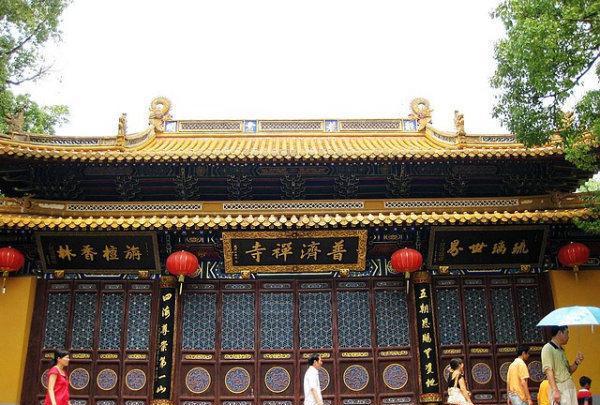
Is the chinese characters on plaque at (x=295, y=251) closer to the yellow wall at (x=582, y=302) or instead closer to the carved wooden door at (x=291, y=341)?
the carved wooden door at (x=291, y=341)

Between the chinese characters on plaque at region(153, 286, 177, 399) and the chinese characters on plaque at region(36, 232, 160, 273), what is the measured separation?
0.57 m

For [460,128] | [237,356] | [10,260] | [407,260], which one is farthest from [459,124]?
[10,260]

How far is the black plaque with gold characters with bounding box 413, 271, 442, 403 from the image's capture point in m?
9.03

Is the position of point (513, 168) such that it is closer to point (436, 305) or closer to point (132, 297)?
point (436, 305)

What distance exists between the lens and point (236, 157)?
9.60 metres

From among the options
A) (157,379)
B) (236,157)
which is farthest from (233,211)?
(157,379)

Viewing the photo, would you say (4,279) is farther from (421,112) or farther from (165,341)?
(421,112)

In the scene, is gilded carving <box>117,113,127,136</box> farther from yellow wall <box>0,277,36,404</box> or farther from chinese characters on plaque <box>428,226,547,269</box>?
chinese characters on plaque <box>428,226,547,269</box>

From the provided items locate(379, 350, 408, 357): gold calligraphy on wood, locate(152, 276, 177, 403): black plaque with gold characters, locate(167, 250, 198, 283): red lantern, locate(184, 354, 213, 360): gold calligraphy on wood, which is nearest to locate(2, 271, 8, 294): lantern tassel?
locate(152, 276, 177, 403): black plaque with gold characters

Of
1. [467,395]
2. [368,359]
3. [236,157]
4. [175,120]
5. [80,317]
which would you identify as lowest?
[467,395]

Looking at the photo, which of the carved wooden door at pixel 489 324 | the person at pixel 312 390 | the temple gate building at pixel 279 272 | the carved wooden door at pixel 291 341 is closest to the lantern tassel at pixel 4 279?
the temple gate building at pixel 279 272

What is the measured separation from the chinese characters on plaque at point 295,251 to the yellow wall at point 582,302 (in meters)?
3.45

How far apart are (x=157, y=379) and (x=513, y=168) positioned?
287 inches

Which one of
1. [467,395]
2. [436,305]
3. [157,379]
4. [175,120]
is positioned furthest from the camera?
[175,120]
